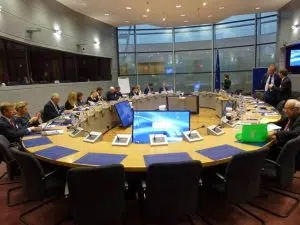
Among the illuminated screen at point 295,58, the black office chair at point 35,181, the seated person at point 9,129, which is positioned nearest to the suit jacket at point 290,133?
the black office chair at point 35,181

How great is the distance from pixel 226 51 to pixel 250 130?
10019 millimetres

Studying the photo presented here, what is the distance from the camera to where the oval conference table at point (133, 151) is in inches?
87.7

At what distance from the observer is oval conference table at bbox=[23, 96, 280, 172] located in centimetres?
223

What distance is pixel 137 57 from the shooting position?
12461 millimetres

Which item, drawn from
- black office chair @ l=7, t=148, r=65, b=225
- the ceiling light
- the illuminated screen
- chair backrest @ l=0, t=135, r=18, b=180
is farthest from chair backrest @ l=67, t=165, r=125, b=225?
the ceiling light

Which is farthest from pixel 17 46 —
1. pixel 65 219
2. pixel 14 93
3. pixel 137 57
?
pixel 137 57

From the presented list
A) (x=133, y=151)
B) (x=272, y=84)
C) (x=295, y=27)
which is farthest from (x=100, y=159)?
(x=295, y=27)

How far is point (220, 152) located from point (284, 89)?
421 cm

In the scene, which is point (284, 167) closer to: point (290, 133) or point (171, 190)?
point (290, 133)

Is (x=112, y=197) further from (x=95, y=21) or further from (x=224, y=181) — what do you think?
(x=95, y=21)

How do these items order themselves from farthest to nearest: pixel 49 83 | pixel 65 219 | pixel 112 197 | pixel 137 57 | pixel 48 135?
1. pixel 137 57
2. pixel 49 83
3. pixel 48 135
4. pixel 65 219
5. pixel 112 197

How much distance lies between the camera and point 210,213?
2.55m

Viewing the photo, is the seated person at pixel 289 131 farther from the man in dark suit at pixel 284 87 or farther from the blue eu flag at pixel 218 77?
the blue eu flag at pixel 218 77

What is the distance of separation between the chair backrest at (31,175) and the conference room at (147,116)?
11mm
